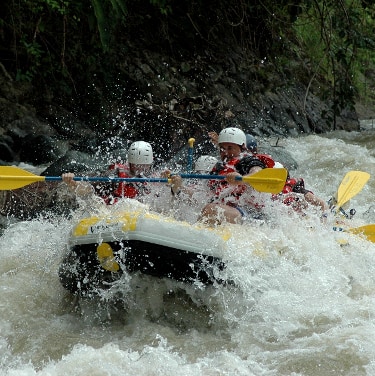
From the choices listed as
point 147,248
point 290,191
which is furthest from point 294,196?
point 147,248

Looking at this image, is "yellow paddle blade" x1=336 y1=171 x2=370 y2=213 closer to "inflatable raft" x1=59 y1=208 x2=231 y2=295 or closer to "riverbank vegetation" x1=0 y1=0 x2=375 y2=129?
"inflatable raft" x1=59 y1=208 x2=231 y2=295

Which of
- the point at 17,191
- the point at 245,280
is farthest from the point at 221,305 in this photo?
the point at 17,191

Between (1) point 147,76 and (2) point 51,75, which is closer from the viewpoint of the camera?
(2) point 51,75

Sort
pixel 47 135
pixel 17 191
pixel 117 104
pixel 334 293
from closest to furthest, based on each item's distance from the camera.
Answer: pixel 334 293 < pixel 17 191 < pixel 47 135 < pixel 117 104

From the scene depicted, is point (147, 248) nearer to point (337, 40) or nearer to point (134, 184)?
point (134, 184)

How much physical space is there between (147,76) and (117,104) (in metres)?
0.83

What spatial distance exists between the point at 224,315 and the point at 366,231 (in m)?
1.92

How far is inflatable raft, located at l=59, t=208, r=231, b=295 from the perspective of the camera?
4602 millimetres

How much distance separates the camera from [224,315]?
4.73m

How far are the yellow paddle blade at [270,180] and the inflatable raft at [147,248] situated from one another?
0.68 meters

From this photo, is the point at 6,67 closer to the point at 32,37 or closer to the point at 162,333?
the point at 32,37

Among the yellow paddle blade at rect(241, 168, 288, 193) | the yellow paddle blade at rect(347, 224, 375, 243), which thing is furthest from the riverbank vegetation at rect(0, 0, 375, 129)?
the yellow paddle blade at rect(347, 224, 375, 243)

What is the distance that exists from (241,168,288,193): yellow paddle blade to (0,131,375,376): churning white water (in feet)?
0.98

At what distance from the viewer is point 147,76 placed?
10891mm
